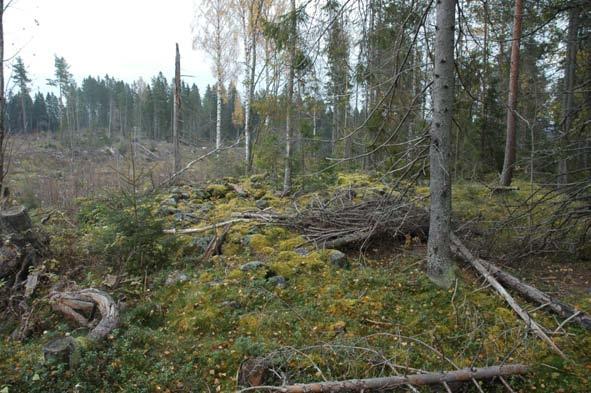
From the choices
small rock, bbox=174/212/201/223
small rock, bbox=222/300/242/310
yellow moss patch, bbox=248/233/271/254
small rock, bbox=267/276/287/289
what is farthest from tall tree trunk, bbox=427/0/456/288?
small rock, bbox=174/212/201/223

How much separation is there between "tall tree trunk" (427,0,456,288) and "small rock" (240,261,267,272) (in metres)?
2.34

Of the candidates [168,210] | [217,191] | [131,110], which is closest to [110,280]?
[168,210]

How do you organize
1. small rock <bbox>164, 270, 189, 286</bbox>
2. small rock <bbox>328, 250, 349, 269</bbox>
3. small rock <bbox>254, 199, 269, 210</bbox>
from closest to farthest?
small rock <bbox>164, 270, 189, 286</bbox> → small rock <bbox>328, 250, 349, 269</bbox> → small rock <bbox>254, 199, 269, 210</bbox>

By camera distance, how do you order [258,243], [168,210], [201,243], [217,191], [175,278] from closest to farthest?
[175,278] → [258,243] → [201,243] → [168,210] → [217,191]

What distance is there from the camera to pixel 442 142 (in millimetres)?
4105

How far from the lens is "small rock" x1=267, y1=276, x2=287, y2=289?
15.1ft

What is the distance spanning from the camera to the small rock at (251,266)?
5035 mm

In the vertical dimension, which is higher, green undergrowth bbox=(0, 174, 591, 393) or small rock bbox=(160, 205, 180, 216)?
small rock bbox=(160, 205, 180, 216)

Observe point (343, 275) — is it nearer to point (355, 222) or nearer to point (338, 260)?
point (338, 260)

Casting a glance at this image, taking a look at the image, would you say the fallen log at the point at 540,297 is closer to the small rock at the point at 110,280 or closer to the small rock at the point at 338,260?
the small rock at the point at 338,260

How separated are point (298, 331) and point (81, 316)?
2.51m

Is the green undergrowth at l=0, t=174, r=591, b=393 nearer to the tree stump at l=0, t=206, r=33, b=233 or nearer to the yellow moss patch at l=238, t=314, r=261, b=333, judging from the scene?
the yellow moss patch at l=238, t=314, r=261, b=333

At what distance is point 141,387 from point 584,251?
6.16m

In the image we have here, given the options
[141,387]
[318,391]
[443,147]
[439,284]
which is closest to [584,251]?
[439,284]
